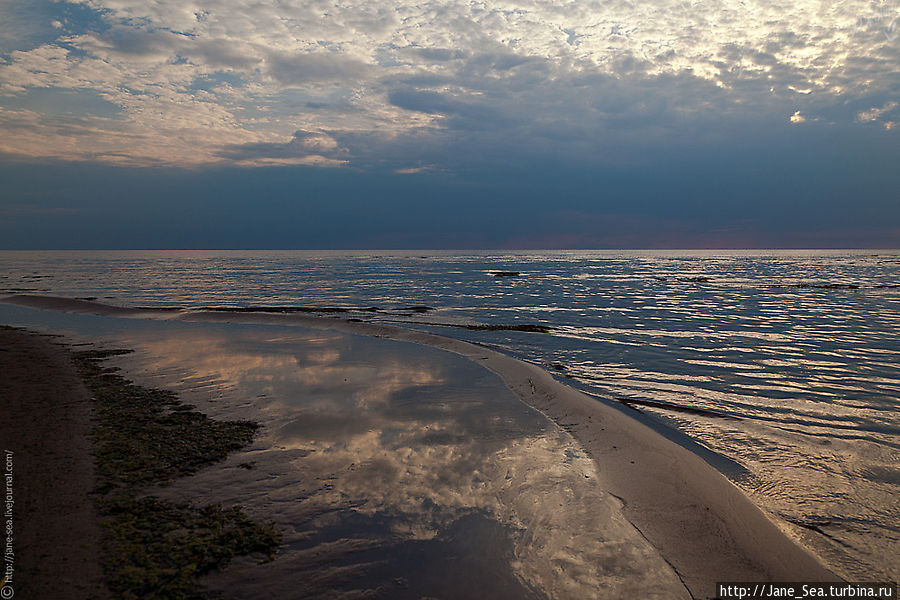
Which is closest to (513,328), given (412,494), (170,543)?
(412,494)

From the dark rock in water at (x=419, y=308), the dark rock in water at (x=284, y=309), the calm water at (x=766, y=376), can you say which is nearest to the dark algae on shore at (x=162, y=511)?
the calm water at (x=766, y=376)

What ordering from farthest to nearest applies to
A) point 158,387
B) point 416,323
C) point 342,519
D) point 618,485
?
point 416,323
point 158,387
point 618,485
point 342,519

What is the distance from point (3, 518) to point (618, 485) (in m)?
9.81

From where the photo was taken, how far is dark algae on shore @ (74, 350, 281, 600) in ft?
18.3

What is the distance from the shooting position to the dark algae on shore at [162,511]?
18.3ft

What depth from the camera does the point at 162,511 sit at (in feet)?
23.1

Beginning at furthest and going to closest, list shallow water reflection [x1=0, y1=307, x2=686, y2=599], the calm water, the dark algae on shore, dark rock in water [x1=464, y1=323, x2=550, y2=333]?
dark rock in water [x1=464, y1=323, x2=550, y2=333] < the calm water < shallow water reflection [x1=0, y1=307, x2=686, y2=599] < the dark algae on shore

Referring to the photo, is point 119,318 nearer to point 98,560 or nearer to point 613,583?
point 98,560

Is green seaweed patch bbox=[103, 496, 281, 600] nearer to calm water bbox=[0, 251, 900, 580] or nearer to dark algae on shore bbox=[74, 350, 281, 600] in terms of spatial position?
dark algae on shore bbox=[74, 350, 281, 600]

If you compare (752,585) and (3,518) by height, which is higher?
(3,518)

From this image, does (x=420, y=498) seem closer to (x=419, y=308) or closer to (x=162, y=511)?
(x=162, y=511)

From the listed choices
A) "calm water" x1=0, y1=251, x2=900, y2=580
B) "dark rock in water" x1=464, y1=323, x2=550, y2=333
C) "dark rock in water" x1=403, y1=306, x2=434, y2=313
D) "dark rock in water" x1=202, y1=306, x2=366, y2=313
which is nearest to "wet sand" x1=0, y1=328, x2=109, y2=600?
"calm water" x1=0, y1=251, x2=900, y2=580

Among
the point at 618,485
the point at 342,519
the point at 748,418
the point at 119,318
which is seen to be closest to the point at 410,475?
the point at 342,519

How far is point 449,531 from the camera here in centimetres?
673
